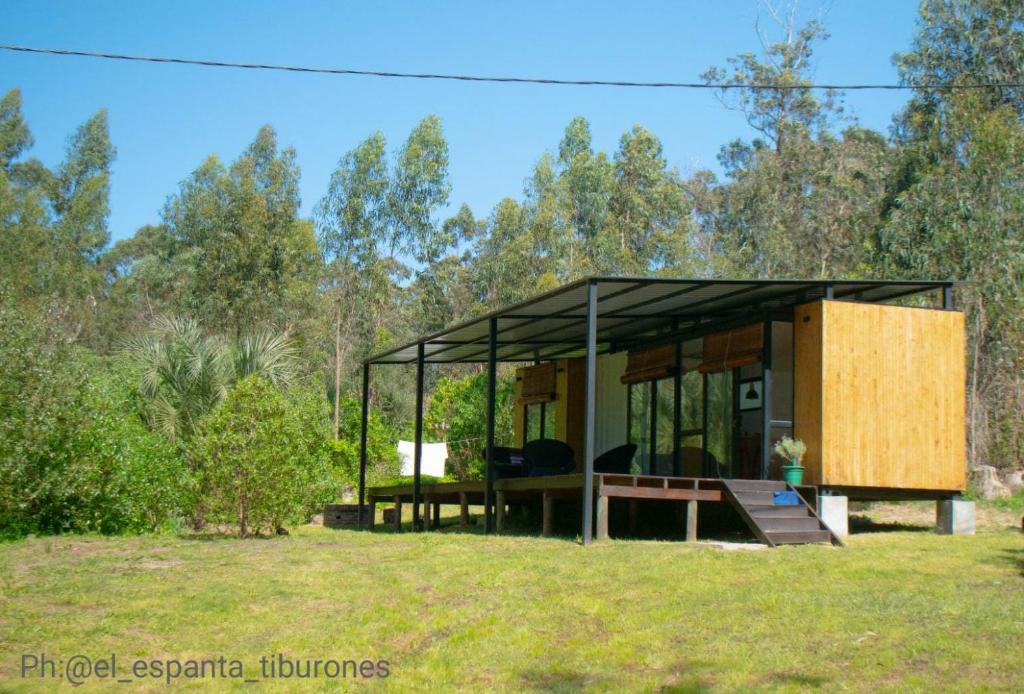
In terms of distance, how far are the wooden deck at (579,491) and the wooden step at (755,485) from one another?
17cm

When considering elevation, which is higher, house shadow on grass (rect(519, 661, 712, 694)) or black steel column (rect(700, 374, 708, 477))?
black steel column (rect(700, 374, 708, 477))

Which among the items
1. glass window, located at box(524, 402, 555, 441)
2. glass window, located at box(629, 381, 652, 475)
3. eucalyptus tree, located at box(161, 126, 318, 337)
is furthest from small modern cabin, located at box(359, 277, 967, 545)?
eucalyptus tree, located at box(161, 126, 318, 337)

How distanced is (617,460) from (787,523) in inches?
137

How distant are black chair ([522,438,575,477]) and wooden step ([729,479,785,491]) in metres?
3.46

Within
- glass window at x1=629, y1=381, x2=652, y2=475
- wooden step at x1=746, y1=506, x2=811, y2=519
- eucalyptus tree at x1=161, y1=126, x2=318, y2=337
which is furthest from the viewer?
eucalyptus tree at x1=161, y1=126, x2=318, y2=337

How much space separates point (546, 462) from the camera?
49.1 feet

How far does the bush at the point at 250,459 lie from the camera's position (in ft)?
41.8

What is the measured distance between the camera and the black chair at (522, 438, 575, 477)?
1491 centimetres

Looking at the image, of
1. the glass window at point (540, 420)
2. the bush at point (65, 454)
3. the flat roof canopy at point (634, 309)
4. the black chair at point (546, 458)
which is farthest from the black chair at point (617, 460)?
the bush at point (65, 454)

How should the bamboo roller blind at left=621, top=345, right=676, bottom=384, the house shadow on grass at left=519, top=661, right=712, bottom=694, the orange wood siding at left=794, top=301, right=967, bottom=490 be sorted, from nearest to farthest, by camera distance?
the house shadow on grass at left=519, top=661, right=712, bottom=694 → the orange wood siding at left=794, top=301, right=967, bottom=490 → the bamboo roller blind at left=621, top=345, right=676, bottom=384

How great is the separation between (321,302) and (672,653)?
97.8 feet

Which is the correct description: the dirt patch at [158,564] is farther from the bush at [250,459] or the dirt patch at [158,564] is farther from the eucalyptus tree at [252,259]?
the eucalyptus tree at [252,259]

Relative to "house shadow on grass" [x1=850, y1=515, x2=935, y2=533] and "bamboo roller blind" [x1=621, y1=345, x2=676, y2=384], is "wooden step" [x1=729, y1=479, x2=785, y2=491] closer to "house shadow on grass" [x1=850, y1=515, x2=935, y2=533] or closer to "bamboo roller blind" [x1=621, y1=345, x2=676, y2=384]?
"house shadow on grass" [x1=850, y1=515, x2=935, y2=533]

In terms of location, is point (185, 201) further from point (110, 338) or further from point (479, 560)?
point (479, 560)
